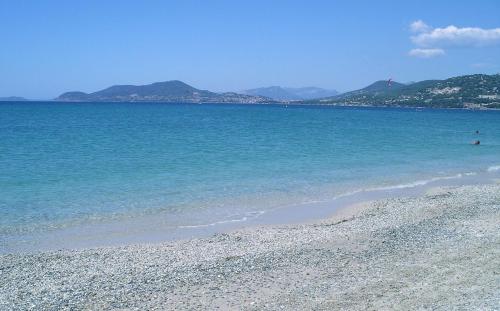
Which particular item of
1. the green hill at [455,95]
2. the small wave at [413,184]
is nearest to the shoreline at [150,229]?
the small wave at [413,184]

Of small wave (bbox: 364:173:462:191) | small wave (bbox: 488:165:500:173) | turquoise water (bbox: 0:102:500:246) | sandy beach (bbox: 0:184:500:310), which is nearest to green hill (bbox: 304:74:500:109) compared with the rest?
turquoise water (bbox: 0:102:500:246)

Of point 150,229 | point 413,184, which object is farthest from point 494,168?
point 150,229

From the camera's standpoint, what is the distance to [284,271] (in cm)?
1219

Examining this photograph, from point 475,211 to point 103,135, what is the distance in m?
42.7

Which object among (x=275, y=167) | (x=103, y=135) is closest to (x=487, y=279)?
(x=275, y=167)

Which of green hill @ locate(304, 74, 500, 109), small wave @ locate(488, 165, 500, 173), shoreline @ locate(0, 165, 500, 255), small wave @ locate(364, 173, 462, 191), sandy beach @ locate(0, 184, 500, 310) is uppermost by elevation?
green hill @ locate(304, 74, 500, 109)

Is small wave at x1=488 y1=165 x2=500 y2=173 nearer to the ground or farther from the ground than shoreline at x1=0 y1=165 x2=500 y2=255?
nearer to the ground

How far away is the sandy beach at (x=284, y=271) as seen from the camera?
10273 mm

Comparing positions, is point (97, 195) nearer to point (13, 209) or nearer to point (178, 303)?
point (13, 209)

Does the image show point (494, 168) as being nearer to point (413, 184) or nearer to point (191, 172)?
point (413, 184)

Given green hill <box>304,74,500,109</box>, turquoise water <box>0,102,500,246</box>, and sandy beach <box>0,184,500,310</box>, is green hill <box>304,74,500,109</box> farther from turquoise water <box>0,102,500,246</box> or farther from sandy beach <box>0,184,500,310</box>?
sandy beach <box>0,184,500,310</box>

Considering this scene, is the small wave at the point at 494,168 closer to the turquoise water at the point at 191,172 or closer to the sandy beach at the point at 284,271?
the turquoise water at the point at 191,172

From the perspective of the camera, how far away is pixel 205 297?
35.0 ft

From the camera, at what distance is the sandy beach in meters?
10.3
